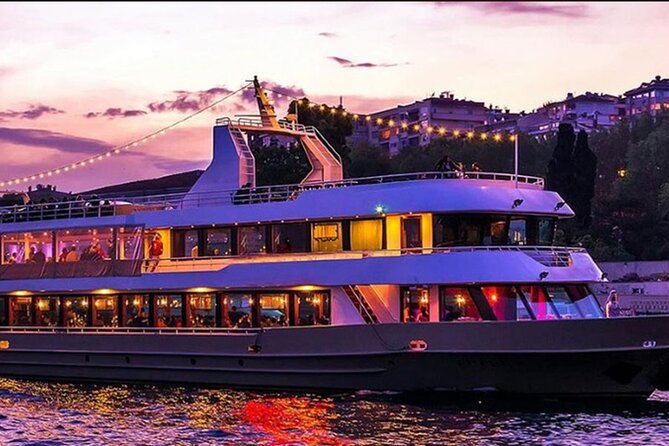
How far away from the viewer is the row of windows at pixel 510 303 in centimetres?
2341

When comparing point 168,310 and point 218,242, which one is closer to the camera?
point 218,242

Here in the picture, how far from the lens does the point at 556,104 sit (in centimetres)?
13050

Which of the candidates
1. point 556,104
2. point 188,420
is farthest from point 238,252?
point 556,104

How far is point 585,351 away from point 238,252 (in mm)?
9717

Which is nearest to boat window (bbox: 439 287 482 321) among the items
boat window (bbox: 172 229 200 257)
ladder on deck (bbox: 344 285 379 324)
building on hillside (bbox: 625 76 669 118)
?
ladder on deck (bbox: 344 285 379 324)

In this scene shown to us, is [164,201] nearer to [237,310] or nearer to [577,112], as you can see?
[237,310]

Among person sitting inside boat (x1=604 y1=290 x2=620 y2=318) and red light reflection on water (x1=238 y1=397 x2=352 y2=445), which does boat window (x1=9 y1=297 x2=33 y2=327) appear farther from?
person sitting inside boat (x1=604 y1=290 x2=620 y2=318)

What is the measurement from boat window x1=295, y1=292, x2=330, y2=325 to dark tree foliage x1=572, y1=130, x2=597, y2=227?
37.9 metres

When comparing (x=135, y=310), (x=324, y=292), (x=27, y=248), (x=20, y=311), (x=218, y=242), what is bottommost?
(x=20, y=311)

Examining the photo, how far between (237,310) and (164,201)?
4.84 meters

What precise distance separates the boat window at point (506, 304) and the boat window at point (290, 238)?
5.03 metres

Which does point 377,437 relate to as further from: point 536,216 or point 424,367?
point 536,216

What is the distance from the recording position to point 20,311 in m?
31.2

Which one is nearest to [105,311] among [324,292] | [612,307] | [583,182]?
[324,292]
